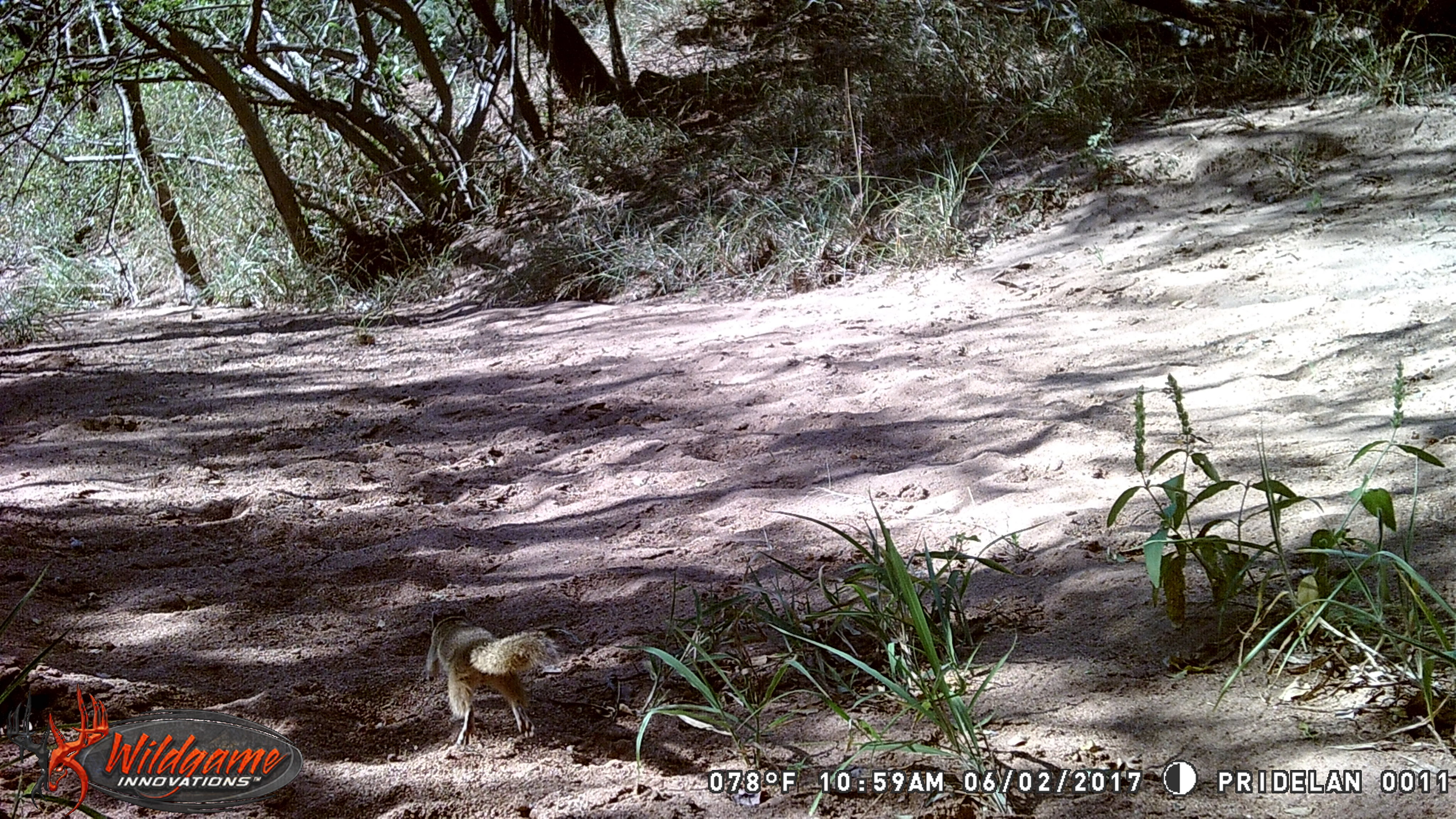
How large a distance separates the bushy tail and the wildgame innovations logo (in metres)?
0.33

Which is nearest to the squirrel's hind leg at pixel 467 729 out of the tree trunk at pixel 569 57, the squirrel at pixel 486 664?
the squirrel at pixel 486 664

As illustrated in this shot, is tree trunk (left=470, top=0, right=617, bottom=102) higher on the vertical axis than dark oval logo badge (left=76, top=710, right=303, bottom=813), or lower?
higher

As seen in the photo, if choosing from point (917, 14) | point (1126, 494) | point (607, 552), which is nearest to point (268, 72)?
point (917, 14)

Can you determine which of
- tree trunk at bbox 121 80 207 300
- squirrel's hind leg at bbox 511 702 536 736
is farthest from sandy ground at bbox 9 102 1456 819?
tree trunk at bbox 121 80 207 300

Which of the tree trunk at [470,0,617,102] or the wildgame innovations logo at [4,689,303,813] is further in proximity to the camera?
the tree trunk at [470,0,617,102]

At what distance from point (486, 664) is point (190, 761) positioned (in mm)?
472

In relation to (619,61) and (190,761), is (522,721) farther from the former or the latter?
(619,61)

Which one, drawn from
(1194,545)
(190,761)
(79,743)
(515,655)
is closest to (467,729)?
(515,655)

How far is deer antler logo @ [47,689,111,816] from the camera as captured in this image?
5.16 feet

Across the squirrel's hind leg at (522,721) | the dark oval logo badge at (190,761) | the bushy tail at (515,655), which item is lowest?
the squirrel's hind leg at (522,721)

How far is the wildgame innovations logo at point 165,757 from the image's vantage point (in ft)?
5.17

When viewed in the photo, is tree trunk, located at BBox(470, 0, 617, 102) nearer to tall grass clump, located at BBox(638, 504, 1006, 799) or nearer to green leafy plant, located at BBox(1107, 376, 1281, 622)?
tall grass clump, located at BBox(638, 504, 1006, 799)

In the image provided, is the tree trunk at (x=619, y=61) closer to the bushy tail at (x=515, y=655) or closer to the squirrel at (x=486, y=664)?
the squirrel at (x=486, y=664)
